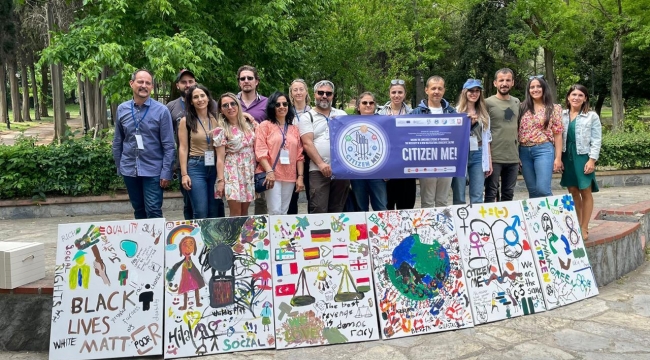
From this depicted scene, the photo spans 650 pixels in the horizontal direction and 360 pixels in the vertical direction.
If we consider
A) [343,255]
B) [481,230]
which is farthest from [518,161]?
[343,255]

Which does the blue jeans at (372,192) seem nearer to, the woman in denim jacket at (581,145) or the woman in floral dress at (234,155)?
the woman in floral dress at (234,155)

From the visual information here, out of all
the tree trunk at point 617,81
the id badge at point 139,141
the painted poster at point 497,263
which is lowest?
the painted poster at point 497,263

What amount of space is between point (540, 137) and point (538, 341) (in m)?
2.34

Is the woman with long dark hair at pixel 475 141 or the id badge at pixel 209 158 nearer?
the id badge at pixel 209 158

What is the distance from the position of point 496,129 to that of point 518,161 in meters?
0.44

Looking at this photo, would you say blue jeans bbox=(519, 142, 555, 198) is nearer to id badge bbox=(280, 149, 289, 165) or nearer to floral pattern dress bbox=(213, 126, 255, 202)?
id badge bbox=(280, 149, 289, 165)

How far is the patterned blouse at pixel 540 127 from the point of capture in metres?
5.66

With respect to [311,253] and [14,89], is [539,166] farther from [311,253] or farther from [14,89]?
[14,89]

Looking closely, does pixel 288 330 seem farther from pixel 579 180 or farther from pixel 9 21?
pixel 9 21

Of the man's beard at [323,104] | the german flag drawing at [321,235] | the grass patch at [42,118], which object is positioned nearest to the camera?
the german flag drawing at [321,235]

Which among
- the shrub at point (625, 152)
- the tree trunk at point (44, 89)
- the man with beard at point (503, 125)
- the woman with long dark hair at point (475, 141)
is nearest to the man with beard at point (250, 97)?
the woman with long dark hair at point (475, 141)

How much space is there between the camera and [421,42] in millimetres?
24016

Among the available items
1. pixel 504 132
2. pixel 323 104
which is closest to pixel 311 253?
pixel 323 104

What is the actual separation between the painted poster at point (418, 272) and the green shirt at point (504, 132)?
1.44 m
